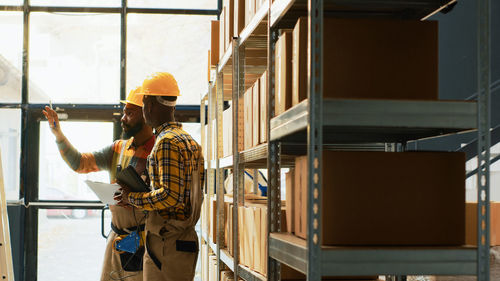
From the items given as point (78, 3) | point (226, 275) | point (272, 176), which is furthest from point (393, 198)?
point (78, 3)

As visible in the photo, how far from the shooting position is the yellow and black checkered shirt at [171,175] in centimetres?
297

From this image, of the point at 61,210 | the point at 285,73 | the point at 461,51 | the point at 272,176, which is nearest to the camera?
the point at 285,73

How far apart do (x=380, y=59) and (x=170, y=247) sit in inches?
64.1

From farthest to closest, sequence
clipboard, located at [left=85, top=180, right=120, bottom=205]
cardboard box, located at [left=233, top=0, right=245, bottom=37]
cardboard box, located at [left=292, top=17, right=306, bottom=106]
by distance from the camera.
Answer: clipboard, located at [left=85, top=180, right=120, bottom=205]
cardboard box, located at [left=233, top=0, right=245, bottom=37]
cardboard box, located at [left=292, top=17, right=306, bottom=106]

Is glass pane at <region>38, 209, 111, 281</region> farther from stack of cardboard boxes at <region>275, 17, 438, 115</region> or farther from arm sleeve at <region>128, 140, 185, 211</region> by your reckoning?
stack of cardboard boxes at <region>275, 17, 438, 115</region>

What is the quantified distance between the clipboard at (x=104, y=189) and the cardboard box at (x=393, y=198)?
2045mm

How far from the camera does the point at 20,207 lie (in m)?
6.12

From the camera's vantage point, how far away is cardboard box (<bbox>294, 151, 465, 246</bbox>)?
68.6 inches

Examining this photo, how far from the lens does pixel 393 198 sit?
1749 millimetres

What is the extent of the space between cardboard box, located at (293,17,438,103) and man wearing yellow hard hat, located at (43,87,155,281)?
1.81 m

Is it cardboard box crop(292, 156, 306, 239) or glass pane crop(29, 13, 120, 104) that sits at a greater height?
glass pane crop(29, 13, 120, 104)

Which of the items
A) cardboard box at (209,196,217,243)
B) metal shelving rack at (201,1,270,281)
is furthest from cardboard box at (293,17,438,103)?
cardboard box at (209,196,217,243)

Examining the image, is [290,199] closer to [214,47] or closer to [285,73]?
[285,73]

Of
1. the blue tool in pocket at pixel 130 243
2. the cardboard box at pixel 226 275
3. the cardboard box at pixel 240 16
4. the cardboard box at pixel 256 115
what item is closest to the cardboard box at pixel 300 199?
the cardboard box at pixel 256 115
